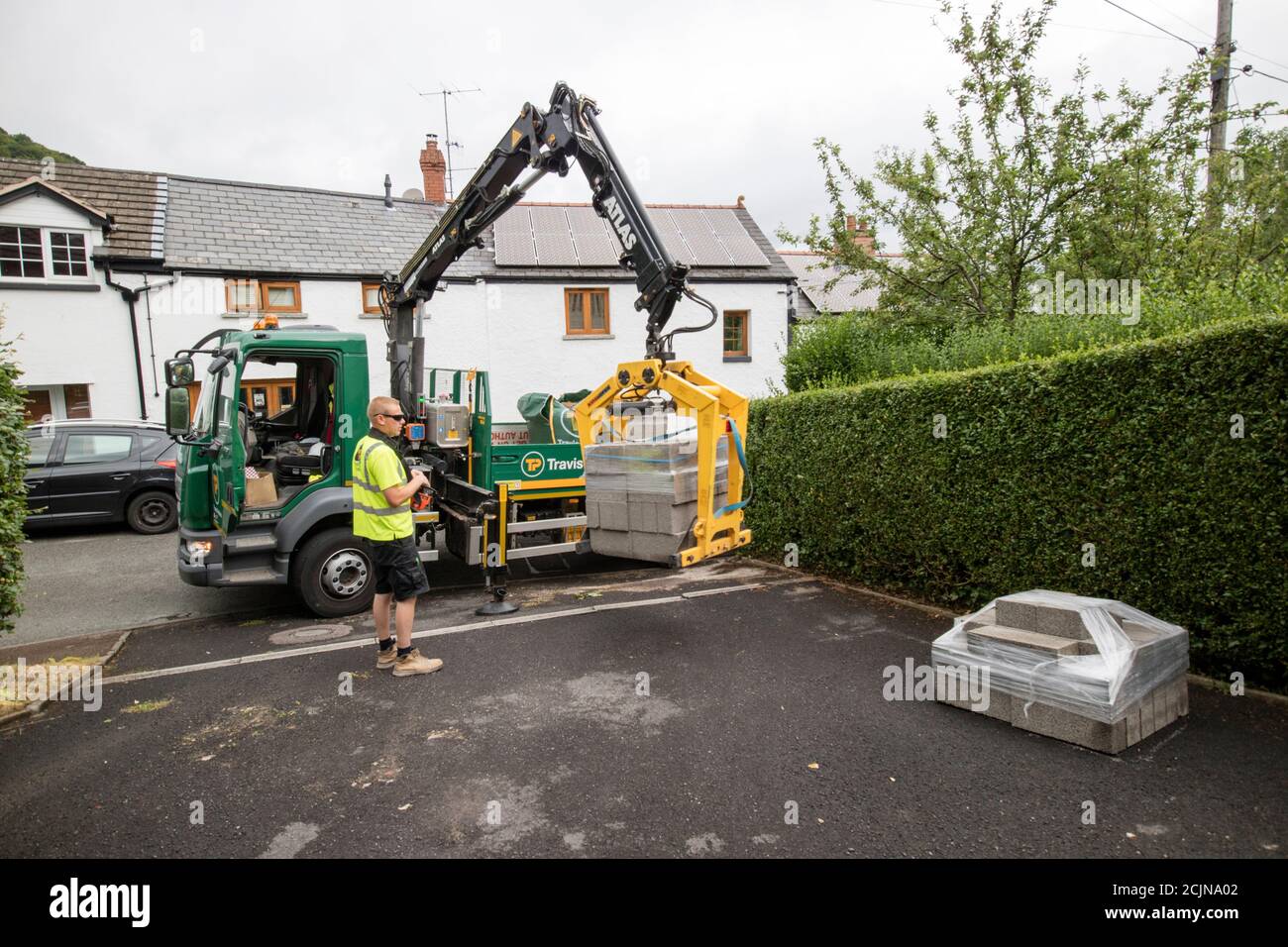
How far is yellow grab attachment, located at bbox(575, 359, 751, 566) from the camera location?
5516mm

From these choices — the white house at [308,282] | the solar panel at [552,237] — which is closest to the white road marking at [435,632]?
the white house at [308,282]

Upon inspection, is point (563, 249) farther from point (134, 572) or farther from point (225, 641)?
point (225, 641)

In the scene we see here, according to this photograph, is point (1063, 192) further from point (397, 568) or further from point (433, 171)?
point (433, 171)

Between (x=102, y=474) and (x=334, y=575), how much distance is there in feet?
22.9

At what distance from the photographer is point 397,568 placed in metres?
5.51

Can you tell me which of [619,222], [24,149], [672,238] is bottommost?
[619,222]

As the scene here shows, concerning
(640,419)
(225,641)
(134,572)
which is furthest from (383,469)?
(134,572)

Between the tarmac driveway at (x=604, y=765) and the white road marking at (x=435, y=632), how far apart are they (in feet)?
0.18

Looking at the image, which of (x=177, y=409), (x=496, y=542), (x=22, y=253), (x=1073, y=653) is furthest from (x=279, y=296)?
(x=1073, y=653)

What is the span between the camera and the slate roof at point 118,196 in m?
15.5

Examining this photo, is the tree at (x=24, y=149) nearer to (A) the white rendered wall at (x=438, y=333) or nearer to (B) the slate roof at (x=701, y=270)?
(A) the white rendered wall at (x=438, y=333)

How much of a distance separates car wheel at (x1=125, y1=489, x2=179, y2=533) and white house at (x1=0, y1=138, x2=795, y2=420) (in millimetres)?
2635

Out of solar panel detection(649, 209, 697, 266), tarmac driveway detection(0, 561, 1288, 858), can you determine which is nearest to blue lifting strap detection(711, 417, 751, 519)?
tarmac driveway detection(0, 561, 1288, 858)
